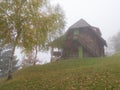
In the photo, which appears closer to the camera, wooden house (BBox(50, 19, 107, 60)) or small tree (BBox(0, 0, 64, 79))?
small tree (BBox(0, 0, 64, 79))

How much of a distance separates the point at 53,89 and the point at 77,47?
106 feet

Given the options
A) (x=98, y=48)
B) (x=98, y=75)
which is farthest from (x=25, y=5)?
(x=98, y=48)

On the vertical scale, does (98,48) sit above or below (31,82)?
above

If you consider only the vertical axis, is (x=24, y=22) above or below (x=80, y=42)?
above

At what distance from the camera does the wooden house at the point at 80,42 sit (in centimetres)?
5259

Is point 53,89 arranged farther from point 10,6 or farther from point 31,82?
point 10,6

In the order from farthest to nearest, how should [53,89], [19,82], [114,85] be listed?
[19,82], [53,89], [114,85]

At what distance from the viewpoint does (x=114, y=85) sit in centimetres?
1984

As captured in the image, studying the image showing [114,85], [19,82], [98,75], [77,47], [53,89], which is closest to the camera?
[114,85]

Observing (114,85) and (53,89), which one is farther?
(53,89)

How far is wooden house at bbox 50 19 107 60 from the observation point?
52.6m

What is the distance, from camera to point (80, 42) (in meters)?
52.2

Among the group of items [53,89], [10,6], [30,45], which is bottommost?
[53,89]

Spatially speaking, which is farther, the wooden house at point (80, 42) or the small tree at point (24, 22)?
the wooden house at point (80, 42)
